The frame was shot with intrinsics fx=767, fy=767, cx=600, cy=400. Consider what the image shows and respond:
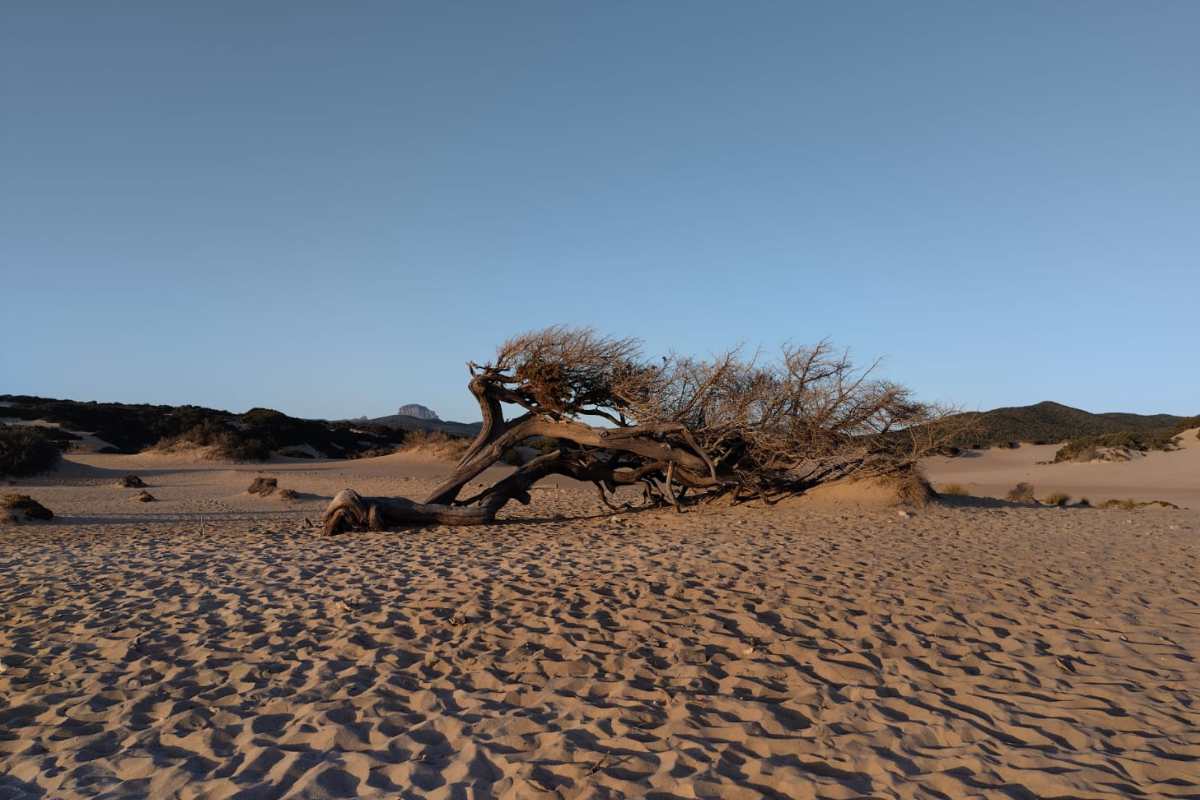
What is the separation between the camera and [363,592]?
24.8 ft

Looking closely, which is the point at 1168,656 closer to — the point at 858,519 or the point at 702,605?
the point at 702,605

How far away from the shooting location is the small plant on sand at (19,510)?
44.5 feet

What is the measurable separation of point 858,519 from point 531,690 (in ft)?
30.6

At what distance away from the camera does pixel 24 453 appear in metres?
22.5

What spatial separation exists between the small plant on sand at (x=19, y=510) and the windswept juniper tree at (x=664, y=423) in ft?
22.1

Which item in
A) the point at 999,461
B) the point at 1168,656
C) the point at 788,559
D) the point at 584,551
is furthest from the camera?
the point at 999,461

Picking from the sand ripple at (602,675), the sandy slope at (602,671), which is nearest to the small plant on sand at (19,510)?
the sandy slope at (602,671)

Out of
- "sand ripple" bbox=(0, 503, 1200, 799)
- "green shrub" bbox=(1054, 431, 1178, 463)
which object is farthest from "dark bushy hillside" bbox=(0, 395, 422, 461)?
"green shrub" bbox=(1054, 431, 1178, 463)

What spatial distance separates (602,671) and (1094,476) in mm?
32570

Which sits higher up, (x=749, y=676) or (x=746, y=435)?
(x=746, y=435)

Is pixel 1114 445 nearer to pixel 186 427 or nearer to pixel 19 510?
pixel 19 510

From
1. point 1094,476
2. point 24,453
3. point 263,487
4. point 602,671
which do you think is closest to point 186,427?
point 24,453

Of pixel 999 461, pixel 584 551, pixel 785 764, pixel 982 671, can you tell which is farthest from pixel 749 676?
pixel 999 461

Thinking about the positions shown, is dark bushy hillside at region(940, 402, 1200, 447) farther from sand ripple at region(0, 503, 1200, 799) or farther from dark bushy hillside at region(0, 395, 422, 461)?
sand ripple at region(0, 503, 1200, 799)
